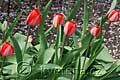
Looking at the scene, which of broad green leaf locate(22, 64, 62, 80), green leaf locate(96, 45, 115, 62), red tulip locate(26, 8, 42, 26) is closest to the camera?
red tulip locate(26, 8, 42, 26)

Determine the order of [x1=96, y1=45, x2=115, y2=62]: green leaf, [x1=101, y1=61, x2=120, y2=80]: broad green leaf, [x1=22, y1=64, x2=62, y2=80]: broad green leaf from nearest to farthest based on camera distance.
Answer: [x1=22, y1=64, x2=62, y2=80]: broad green leaf < [x1=101, y1=61, x2=120, y2=80]: broad green leaf < [x1=96, y1=45, x2=115, y2=62]: green leaf

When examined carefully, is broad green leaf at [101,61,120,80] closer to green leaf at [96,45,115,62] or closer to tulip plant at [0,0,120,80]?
tulip plant at [0,0,120,80]

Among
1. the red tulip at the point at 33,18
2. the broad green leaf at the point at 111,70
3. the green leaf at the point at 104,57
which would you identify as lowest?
the broad green leaf at the point at 111,70

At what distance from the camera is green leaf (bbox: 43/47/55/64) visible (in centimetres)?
271

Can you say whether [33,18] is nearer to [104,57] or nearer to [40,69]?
[40,69]

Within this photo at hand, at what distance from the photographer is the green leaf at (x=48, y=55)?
8.91 feet

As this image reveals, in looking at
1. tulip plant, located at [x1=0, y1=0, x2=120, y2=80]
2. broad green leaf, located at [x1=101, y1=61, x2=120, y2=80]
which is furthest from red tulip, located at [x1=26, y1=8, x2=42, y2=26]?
broad green leaf, located at [x1=101, y1=61, x2=120, y2=80]

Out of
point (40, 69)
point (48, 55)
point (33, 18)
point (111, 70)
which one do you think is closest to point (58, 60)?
point (48, 55)

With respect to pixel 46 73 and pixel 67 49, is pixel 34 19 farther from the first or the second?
pixel 67 49

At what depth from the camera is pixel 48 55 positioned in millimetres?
2754

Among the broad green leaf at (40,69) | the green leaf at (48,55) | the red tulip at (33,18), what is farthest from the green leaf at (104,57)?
the red tulip at (33,18)

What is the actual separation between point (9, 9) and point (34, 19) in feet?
8.94

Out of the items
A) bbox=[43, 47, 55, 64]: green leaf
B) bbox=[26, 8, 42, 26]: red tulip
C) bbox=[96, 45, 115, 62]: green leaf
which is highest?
bbox=[26, 8, 42, 26]: red tulip

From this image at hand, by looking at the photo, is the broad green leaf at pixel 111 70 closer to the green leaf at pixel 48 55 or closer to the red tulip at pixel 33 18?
the green leaf at pixel 48 55
